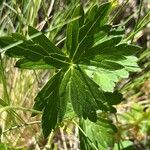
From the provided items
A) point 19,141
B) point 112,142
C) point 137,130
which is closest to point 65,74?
point 112,142

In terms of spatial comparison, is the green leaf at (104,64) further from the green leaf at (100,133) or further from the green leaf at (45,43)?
the green leaf at (100,133)

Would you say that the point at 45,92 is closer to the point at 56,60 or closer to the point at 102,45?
the point at 56,60

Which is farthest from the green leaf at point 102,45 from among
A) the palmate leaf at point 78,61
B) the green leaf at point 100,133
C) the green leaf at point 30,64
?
the green leaf at point 100,133

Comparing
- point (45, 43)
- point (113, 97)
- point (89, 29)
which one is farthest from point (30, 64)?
point (113, 97)

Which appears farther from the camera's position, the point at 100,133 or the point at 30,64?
the point at 100,133

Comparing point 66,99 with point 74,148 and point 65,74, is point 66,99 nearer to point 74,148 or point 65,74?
point 65,74

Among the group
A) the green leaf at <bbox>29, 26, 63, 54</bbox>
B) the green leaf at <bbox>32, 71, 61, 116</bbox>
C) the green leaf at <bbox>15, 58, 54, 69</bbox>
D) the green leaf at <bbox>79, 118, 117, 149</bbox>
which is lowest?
the green leaf at <bbox>79, 118, 117, 149</bbox>

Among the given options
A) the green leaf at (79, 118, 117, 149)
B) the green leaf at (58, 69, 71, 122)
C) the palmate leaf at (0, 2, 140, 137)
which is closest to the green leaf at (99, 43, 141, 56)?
the palmate leaf at (0, 2, 140, 137)

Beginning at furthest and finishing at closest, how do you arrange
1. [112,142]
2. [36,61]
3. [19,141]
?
[19,141]
[112,142]
[36,61]

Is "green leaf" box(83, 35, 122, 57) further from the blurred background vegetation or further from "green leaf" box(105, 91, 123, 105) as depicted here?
the blurred background vegetation
